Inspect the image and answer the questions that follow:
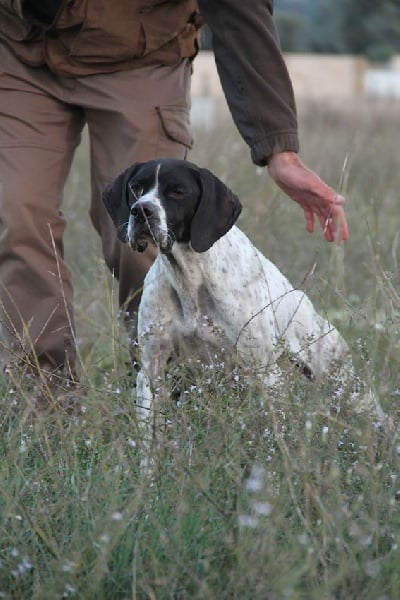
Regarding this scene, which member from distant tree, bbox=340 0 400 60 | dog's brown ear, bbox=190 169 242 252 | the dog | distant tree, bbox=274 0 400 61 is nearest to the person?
the dog

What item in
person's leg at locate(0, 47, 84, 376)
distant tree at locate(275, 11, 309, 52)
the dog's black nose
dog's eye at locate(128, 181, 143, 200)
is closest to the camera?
the dog's black nose

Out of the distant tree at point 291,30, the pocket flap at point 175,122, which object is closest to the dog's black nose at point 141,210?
the pocket flap at point 175,122

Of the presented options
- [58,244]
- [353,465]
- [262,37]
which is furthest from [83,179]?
[353,465]

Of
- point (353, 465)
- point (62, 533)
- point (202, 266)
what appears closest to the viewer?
point (62, 533)

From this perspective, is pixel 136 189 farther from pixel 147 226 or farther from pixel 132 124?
pixel 132 124

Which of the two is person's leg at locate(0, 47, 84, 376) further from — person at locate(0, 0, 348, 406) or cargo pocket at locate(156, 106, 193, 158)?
cargo pocket at locate(156, 106, 193, 158)

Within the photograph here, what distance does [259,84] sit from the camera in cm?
390

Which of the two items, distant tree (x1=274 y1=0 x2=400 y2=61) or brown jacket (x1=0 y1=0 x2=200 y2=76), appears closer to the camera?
brown jacket (x1=0 y1=0 x2=200 y2=76)

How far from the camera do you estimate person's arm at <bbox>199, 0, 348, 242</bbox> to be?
12.5 feet

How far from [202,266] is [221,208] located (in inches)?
10.3

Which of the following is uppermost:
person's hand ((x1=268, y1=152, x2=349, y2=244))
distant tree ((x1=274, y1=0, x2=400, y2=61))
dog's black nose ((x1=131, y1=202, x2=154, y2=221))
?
person's hand ((x1=268, y1=152, x2=349, y2=244))

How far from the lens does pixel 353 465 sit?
319 centimetres

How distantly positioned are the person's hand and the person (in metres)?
0.37

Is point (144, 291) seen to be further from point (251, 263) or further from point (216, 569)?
point (216, 569)
